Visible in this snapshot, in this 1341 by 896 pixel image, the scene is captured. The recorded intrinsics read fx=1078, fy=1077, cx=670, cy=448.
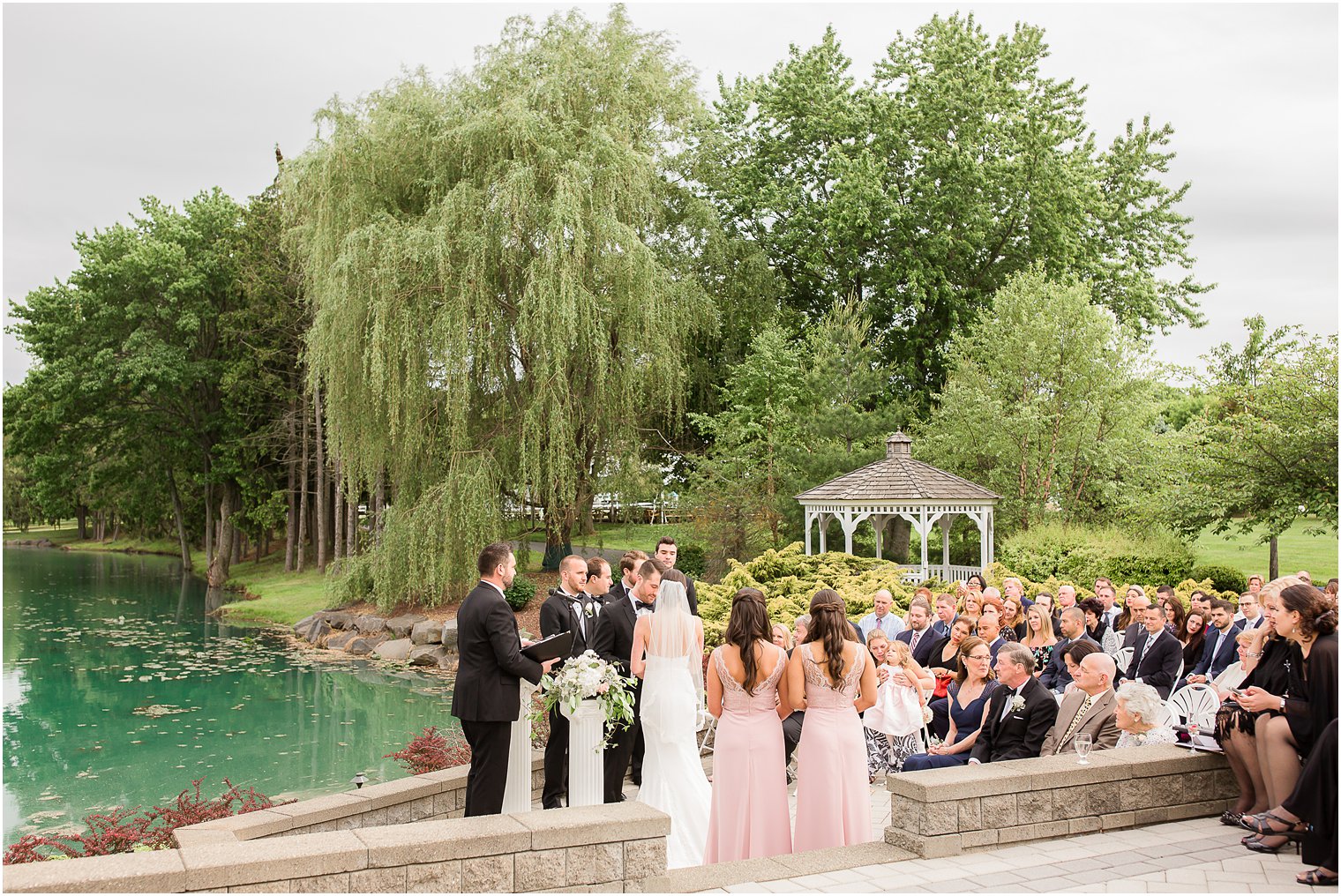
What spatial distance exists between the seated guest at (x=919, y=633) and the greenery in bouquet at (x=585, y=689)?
3.57 metres

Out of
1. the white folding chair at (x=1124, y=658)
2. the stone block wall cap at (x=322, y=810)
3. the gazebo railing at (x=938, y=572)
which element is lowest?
the stone block wall cap at (x=322, y=810)

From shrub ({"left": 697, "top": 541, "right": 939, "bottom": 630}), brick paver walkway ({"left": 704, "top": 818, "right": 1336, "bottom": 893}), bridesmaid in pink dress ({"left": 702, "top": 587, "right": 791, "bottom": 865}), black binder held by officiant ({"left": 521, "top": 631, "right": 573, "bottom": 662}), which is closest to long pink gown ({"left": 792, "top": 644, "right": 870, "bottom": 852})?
bridesmaid in pink dress ({"left": 702, "top": 587, "right": 791, "bottom": 865})

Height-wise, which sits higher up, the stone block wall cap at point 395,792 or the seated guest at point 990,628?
the seated guest at point 990,628

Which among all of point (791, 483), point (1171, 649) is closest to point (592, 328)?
point (791, 483)

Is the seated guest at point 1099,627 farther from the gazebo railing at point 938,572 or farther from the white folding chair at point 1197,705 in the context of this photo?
the gazebo railing at point 938,572

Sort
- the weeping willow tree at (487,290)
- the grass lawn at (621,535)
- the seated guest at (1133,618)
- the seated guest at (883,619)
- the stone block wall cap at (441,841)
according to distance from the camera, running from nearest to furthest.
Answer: the stone block wall cap at (441,841)
the seated guest at (1133,618)
the seated guest at (883,619)
the weeping willow tree at (487,290)
the grass lawn at (621,535)

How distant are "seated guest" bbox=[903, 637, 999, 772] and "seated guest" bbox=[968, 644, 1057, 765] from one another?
0.12m

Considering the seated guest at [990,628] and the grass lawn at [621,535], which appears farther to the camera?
the grass lawn at [621,535]

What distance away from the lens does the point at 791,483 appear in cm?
2186

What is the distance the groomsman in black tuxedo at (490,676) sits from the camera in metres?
6.17

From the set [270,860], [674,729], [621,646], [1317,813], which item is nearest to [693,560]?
[621,646]

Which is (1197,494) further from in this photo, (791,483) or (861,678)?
(861,678)

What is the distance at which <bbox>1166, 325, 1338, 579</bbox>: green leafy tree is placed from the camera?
14961mm

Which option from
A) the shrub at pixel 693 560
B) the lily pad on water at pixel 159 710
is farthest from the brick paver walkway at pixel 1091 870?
the shrub at pixel 693 560
